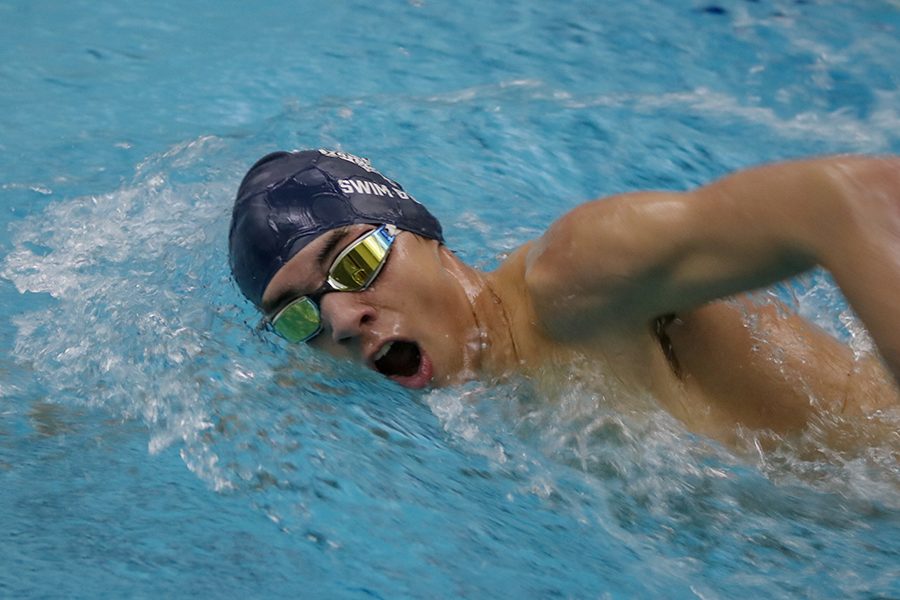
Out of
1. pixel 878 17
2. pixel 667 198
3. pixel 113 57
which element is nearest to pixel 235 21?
pixel 113 57

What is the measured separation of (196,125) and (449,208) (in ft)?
4.59

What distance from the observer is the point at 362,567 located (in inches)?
89.7

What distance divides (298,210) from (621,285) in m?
0.93

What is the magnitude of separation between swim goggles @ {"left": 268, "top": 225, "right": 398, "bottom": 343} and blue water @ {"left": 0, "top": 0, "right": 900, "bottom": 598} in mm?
144

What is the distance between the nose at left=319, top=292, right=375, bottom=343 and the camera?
2.55 meters

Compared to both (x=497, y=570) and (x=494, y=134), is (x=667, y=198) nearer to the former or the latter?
(x=497, y=570)

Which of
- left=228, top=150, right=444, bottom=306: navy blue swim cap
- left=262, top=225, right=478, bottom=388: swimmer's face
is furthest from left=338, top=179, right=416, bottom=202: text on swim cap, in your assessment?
left=262, top=225, right=478, bottom=388: swimmer's face

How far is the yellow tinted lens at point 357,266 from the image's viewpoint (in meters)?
2.59

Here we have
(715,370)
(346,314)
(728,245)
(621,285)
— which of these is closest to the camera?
(728,245)

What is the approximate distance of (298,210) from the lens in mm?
2689

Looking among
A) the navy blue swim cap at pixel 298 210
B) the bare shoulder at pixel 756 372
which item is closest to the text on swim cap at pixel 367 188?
the navy blue swim cap at pixel 298 210

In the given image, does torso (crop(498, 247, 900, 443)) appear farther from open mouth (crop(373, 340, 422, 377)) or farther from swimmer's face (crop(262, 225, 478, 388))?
open mouth (crop(373, 340, 422, 377))

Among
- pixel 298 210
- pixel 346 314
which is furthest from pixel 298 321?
pixel 298 210

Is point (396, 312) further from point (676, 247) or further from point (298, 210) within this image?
point (676, 247)
